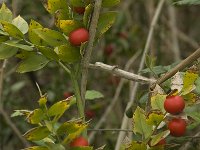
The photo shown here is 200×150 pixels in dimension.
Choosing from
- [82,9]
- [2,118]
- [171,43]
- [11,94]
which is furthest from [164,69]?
[171,43]

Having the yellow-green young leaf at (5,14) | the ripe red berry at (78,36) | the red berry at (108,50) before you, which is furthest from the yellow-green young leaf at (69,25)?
the red berry at (108,50)

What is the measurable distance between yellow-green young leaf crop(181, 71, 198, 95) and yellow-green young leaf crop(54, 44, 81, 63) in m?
0.21

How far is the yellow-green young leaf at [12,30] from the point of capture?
1000 millimetres

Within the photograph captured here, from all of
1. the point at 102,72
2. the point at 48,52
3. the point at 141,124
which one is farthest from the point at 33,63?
the point at 102,72

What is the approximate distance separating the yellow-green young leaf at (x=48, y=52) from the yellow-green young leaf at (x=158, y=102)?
209 millimetres

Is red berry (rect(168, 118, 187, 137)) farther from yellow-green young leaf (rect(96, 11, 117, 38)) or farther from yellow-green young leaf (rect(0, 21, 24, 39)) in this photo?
yellow-green young leaf (rect(0, 21, 24, 39))

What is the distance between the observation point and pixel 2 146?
2344 mm

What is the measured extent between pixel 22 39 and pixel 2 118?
1287 millimetres

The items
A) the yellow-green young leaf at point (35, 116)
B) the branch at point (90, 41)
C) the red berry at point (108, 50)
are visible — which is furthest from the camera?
the red berry at point (108, 50)

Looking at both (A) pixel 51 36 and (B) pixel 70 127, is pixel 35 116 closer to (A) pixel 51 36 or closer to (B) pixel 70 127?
(B) pixel 70 127

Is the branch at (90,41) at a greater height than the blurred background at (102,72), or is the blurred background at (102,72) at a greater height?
the branch at (90,41)

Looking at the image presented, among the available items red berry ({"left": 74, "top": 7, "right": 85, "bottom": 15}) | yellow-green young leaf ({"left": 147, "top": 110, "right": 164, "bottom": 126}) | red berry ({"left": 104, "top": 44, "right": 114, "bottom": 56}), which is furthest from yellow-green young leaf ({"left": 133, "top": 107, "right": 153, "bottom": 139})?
red berry ({"left": 104, "top": 44, "right": 114, "bottom": 56})

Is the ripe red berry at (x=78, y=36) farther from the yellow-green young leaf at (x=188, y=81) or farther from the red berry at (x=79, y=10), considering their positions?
the yellow-green young leaf at (x=188, y=81)

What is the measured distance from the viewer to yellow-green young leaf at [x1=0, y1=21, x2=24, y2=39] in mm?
1000
